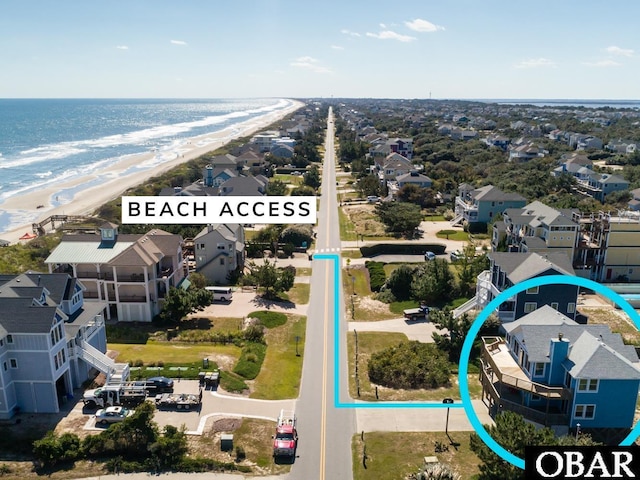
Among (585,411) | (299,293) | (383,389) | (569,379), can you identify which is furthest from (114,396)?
(585,411)

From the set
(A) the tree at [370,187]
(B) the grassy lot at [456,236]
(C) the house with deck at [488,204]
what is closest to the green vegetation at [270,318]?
(B) the grassy lot at [456,236]

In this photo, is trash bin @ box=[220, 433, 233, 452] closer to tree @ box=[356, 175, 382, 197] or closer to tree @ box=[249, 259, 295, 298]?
tree @ box=[249, 259, 295, 298]

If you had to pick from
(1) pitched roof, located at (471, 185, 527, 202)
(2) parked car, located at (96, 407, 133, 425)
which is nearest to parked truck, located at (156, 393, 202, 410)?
(2) parked car, located at (96, 407, 133, 425)

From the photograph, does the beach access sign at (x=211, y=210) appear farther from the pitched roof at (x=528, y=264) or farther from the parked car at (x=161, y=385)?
the pitched roof at (x=528, y=264)

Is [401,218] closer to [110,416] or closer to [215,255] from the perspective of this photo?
[215,255]

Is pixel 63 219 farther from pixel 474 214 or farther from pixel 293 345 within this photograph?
pixel 474 214

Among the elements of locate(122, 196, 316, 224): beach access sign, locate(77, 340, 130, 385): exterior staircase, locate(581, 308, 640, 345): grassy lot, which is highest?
locate(122, 196, 316, 224): beach access sign
